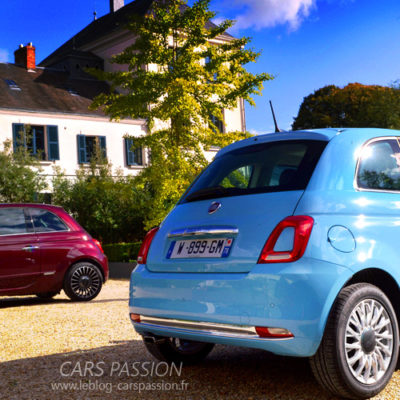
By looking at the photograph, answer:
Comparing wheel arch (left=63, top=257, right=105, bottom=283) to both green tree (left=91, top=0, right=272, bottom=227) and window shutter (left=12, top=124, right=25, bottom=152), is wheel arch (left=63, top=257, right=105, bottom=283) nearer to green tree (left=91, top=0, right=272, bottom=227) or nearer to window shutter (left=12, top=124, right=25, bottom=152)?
green tree (left=91, top=0, right=272, bottom=227)

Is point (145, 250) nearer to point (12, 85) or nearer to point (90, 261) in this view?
point (90, 261)

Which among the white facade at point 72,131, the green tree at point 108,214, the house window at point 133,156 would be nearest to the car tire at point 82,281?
the green tree at point 108,214

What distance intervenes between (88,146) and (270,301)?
31444 millimetres

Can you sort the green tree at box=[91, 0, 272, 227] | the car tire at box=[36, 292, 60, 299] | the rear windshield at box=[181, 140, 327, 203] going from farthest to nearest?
the green tree at box=[91, 0, 272, 227] < the car tire at box=[36, 292, 60, 299] < the rear windshield at box=[181, 140, 327, 203]

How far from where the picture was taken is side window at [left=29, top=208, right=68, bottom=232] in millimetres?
10445

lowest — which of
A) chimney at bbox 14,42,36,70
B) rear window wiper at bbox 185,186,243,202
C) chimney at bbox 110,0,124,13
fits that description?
rear window wiper at bbox 185,186,243,202

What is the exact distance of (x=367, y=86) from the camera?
55.9 metres

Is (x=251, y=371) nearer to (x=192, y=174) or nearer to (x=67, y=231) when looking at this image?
(x=67, y=231)

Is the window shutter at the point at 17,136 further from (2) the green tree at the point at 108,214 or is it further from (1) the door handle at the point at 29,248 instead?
(1) the door handle at the point at 29,248

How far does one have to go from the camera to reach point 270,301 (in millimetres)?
3824

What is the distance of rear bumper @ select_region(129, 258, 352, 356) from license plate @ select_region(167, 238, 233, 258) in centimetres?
14

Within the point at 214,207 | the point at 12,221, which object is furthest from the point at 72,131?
the point at 214,207

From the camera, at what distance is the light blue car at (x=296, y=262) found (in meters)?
3.85

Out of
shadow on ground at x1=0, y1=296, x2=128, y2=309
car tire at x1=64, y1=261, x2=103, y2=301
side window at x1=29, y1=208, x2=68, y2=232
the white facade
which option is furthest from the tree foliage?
side window at x1=29, y1=208, x2=68, y2=232
